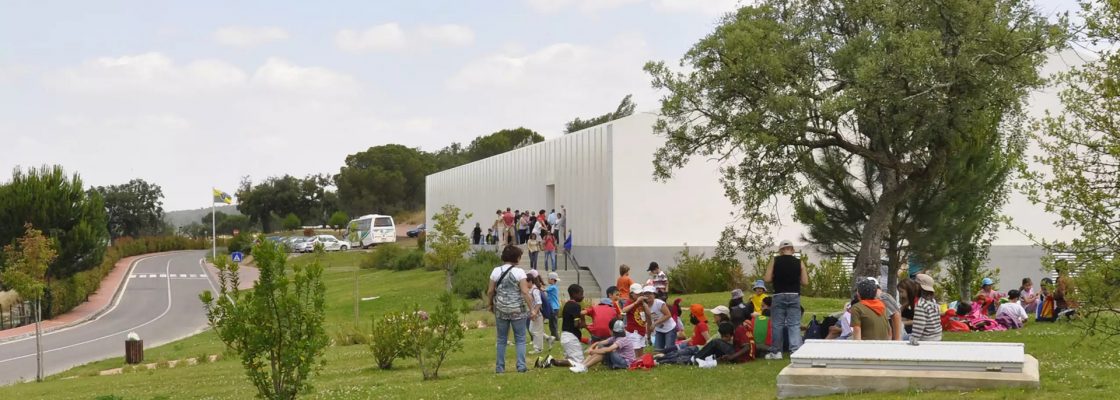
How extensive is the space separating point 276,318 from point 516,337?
14.6ft

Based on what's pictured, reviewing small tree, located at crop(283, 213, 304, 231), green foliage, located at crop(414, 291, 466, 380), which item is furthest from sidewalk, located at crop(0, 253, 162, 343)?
small tree, located at crop(283, 213, 304, 231)

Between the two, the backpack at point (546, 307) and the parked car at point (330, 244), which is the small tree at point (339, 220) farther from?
the backpack at point (546, 307)

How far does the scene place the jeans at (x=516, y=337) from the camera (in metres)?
13.0

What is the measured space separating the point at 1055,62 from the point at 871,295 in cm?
2567

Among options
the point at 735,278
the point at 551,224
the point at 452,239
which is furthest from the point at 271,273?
the point at 551,224

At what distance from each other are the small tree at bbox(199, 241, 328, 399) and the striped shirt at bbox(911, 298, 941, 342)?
641 cm

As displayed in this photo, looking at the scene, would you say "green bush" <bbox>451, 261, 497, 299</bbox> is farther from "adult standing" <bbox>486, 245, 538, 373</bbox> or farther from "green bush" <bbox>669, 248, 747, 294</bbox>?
"adult standing" <bbox>486, 245, 538, 373</bbox>

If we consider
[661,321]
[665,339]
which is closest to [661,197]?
[665,339]

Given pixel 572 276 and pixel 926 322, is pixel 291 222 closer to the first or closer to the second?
pixel 572 276

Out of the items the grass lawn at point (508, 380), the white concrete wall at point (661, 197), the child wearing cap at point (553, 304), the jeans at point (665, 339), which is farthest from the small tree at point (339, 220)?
the jeans at point (665, 339)

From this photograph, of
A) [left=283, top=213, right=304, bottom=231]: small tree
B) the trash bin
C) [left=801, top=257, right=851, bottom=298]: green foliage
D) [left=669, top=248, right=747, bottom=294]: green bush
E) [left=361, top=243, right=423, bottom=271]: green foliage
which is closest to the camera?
the trash bin

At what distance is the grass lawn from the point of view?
10258 mm

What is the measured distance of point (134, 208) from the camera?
117812 millimetres

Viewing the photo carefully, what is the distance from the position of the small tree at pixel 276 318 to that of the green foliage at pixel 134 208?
376 feet
